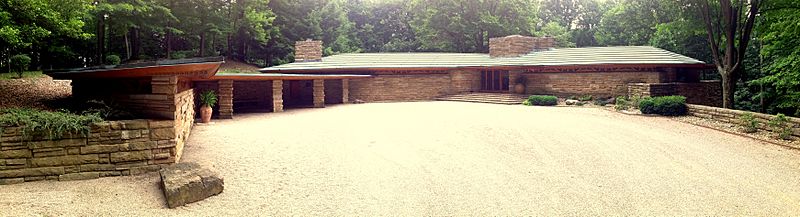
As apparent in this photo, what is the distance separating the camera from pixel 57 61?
89.4ft

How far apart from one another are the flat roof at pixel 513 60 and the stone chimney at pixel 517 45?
1.79 ft

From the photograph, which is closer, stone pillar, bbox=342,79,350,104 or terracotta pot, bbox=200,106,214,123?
terracotta pot, bbox=200,106,214,123

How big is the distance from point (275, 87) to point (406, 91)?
8927 mm

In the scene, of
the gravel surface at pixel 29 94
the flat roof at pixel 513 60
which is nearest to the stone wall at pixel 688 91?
the flat roof at pixel 513 60

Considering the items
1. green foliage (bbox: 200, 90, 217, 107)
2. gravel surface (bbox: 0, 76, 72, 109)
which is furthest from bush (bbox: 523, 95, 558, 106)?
gravel surface (bbox: 0, 76, 72, 109)

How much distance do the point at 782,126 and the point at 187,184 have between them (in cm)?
1373

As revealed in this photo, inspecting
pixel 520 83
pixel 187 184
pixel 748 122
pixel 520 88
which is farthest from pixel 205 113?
pixel 520 83

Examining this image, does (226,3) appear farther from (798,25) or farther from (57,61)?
(798,25)

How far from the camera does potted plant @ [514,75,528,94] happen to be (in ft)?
79.8

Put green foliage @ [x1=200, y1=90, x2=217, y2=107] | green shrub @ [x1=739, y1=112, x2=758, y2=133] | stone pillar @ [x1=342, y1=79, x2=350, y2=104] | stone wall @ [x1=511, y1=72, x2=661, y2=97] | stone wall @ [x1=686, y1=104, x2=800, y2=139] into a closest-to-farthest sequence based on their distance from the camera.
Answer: stone wall @ [x1=686, y1=104, x2=800, y2=139] < green shrub @ [x1=739, y1=112, x2=758, y2=133] < green foliage @ [x1=200, y1=90, x2=217, y2=107] < stone wall @ [x1=511, y1=72, x2=661, y2=97] < stone pillar @ [x1=342, y1=79, x2=350, y2=104]

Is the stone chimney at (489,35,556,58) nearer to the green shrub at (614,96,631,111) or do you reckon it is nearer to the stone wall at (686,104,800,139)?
the green shrub at (614,96,631,111)

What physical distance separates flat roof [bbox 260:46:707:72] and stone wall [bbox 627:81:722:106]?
1104 millimetres

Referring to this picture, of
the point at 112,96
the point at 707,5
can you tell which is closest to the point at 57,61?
the point at 112,96

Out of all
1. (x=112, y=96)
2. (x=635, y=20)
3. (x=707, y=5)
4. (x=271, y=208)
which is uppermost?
(x=635, y=20)
